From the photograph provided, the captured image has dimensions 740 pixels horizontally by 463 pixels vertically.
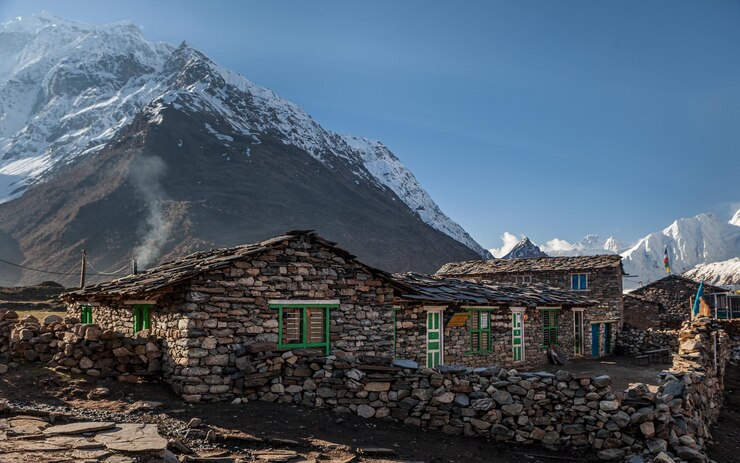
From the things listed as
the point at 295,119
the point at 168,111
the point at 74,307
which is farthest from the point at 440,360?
the point at 295,119

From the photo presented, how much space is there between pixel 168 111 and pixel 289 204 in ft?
121

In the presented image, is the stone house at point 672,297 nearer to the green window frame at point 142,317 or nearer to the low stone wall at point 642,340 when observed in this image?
the low stone wall at point 642,340

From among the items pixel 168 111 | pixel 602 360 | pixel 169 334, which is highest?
pixel 168 111

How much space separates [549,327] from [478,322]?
253 inches

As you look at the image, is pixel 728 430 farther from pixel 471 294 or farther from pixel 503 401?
pixel 471 294

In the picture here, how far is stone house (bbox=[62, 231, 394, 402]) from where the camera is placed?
12.0 meters

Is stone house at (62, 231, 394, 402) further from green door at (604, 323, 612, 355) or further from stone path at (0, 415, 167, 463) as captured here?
green door at (604, 323, 612, 355)

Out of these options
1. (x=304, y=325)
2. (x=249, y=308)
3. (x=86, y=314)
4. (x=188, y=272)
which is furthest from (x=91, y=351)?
(x=86, y=314)

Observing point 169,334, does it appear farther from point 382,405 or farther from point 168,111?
point 168,111

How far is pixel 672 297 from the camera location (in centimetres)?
4312

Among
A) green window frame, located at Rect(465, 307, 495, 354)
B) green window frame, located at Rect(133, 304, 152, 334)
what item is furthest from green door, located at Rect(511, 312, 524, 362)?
green window frame, located at Rect(133, 304, 152, 334)

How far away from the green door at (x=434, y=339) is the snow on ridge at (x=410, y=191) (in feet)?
416

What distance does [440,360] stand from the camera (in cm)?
1891

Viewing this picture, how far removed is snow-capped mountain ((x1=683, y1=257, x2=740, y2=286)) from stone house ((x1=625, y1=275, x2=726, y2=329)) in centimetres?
1775
